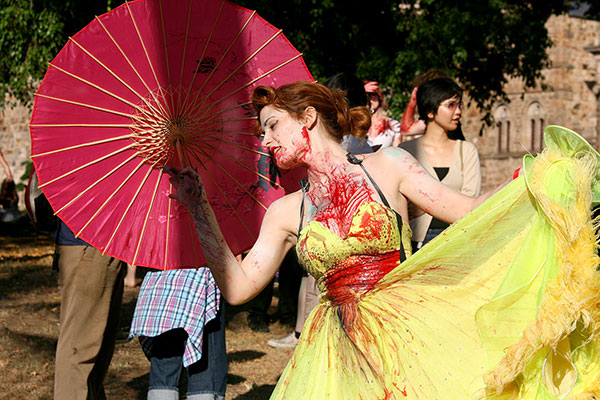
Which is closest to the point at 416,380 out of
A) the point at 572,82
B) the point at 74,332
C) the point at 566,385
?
the point at 566,385

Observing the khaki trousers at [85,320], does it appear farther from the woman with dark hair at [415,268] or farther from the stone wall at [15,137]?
the stone wall at [15,137]

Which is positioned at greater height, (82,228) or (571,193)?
(571,193)

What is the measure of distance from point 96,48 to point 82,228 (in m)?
0.79

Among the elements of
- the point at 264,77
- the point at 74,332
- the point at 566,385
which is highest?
the point at 264,77

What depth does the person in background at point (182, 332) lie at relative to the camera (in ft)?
14.5

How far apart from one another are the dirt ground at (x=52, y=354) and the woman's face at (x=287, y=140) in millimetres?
3403

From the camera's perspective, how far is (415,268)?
120 inches

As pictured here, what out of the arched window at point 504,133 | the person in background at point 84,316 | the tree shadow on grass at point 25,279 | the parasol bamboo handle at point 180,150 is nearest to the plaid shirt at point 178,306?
the person in background at point 84,316

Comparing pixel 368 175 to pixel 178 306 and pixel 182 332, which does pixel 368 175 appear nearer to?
pixel 178 306

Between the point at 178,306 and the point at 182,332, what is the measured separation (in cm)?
16

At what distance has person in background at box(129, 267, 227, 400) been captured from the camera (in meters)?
4.43

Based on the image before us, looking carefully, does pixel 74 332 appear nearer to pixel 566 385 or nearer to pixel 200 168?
pixel 200 168

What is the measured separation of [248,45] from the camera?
3842 mm

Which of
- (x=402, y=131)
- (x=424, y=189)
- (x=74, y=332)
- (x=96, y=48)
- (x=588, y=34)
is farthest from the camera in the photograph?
(x=588, y=34)
